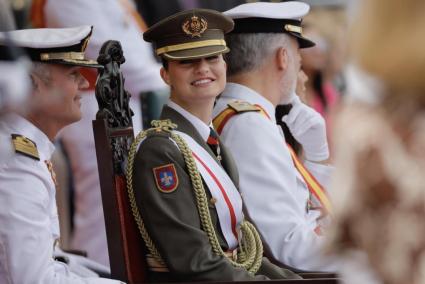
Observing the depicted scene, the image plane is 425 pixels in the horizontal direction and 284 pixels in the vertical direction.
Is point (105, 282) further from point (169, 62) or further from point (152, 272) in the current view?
point (169, 62)

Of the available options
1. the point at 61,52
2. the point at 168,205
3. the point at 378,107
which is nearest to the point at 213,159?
the point at 168,205

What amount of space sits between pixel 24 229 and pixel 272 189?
3.47 feet

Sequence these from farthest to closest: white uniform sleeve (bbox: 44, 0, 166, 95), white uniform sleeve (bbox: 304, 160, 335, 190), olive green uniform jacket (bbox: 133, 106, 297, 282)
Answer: white uniform sleeve (bbox: 44, 0, 166, 95) → white uniform sleeve (bbox: 304, 160, 335, 190) → olive green uniform jacket (bbox: 133, 106, 297, 282)

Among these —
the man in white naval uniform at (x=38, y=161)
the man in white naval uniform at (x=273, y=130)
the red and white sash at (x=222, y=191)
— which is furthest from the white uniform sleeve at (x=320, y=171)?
the man in white naval uniform at (x=38, y=161)

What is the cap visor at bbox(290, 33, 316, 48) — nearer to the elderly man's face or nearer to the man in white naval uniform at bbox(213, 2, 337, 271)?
the man in white naval uniform at bbox(213, 2, 337, 271)

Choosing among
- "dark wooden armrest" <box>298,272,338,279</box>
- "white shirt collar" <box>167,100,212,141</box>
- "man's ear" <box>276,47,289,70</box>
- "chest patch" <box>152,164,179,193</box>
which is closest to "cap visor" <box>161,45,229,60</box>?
"white shirt collar" <box>167,100,212,141</box>

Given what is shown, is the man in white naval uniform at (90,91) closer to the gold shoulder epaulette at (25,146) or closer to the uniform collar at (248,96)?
the uniform collar at (248,96)

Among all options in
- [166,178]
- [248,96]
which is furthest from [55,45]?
[248,96]

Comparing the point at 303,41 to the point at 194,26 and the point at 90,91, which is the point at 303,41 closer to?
the point at 194,26

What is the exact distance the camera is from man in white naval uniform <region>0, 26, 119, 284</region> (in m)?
3.31

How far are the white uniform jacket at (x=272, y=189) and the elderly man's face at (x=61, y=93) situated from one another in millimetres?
635

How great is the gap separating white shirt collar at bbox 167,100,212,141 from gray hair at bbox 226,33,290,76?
2.07ft

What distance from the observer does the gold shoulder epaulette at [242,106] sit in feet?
14.0

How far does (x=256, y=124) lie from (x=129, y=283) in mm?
874
